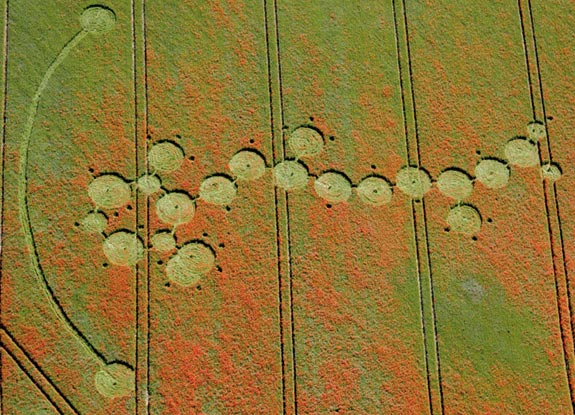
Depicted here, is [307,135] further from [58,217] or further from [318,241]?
[58,217]

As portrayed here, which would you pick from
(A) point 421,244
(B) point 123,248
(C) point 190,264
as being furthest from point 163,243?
(A) point 421,244

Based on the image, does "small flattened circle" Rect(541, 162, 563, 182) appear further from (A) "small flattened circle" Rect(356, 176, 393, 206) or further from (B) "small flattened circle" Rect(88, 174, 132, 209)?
(B) "small flattened circle" Rect(88, 174, 132, 209)

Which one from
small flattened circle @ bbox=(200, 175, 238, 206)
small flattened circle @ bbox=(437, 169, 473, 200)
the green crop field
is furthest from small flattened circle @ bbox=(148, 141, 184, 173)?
small flattened circle @ bbox=(437, 169, 473, 200)

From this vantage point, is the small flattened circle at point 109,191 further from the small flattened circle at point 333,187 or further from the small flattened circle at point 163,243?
the small flattened circle at point 333,187

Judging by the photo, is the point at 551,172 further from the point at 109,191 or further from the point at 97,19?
the point at 97,19

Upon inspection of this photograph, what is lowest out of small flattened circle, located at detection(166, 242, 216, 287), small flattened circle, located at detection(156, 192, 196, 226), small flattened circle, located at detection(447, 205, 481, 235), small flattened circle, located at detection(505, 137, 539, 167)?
small flattened circle, located at detection(166, 242, 216, 287)
